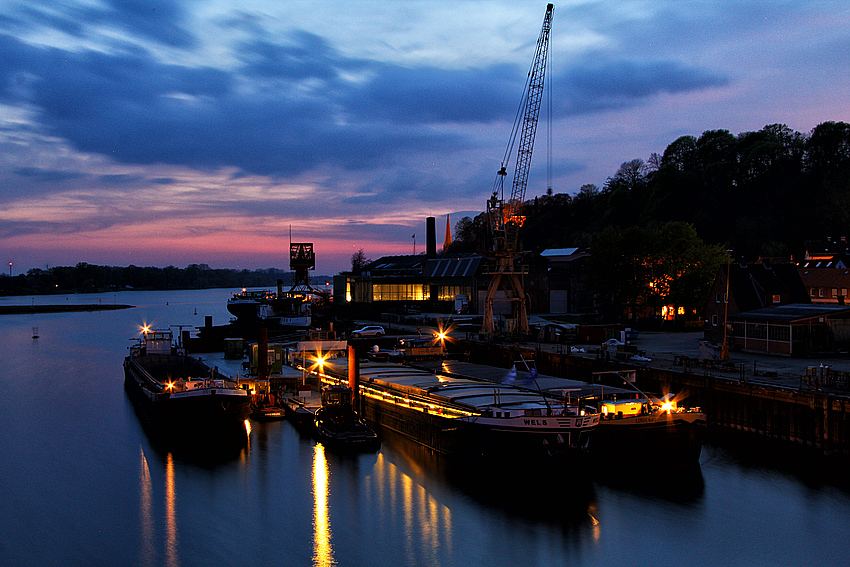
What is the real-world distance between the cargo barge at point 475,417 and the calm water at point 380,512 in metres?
1.65

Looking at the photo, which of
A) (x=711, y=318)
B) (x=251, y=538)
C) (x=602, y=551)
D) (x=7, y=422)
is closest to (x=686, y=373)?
(x=602, y=551)

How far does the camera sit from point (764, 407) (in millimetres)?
35156

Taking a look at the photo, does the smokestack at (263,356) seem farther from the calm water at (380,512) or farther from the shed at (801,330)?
the shed at (801,330)

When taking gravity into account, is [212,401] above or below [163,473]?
above

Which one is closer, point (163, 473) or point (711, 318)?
point (163, 473)

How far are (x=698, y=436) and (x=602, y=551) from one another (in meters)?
10.4

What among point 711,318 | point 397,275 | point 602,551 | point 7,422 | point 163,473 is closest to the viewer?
point 602,551

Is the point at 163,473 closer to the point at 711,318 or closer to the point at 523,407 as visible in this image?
the point at 523,407

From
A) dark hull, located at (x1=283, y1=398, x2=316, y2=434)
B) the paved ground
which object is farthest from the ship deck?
the paved ground

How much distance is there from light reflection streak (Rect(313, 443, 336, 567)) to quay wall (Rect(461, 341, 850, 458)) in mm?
21254

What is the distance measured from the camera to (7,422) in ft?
155

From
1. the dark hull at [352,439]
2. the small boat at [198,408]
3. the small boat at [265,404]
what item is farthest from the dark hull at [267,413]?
the dark hull at [352,439]

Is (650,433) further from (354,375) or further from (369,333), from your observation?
(369,333)

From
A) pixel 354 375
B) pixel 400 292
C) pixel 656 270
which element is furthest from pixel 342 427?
pixel 400 292
